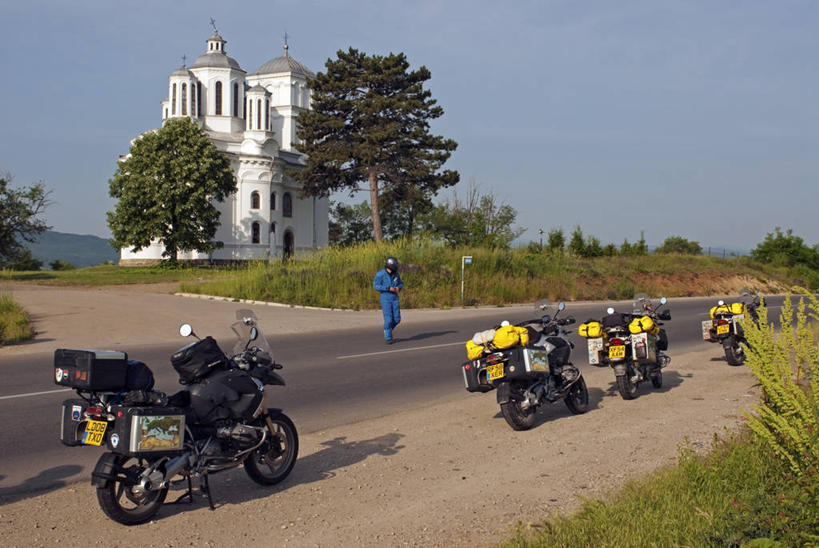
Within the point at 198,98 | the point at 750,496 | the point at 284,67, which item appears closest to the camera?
the point at 750,496

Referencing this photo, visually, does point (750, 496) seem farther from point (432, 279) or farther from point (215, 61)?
point (215, 61)

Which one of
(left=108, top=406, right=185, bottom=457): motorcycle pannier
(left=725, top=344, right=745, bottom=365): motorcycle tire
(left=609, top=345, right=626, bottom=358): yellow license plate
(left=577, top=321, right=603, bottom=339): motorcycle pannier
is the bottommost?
(left=725, top=344, right=745, bottom=365): motorcycle tire

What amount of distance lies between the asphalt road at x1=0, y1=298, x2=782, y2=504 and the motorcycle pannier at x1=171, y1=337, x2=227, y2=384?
1649mm

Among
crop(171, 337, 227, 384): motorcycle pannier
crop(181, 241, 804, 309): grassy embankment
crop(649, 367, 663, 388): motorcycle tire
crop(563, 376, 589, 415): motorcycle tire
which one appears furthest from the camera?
crop(181, 241, 804, 309): grassy embankment

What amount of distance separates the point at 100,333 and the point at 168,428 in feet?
43.5

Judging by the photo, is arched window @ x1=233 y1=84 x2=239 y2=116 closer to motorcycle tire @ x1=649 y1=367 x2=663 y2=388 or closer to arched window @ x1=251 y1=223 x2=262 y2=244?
arched window @ x1=251 y1=223 x2=262 y2=244

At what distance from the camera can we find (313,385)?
10.8 meters

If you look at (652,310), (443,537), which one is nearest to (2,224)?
(652,310)

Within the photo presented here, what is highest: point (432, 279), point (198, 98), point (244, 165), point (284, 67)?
point (284, 67)

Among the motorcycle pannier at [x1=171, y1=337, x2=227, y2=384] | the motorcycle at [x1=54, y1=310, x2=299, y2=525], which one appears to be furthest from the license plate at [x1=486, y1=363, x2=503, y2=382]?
the motorcycle pannier at [x1=171, y1=337, x2=227, y2=384]

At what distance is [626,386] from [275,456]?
5.21m

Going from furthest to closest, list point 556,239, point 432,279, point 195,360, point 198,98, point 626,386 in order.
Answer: point 198,98 < point 556,239 < point 432,279 < point 626,386 < point 195,360

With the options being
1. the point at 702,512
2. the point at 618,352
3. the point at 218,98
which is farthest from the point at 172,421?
the point at 218,98

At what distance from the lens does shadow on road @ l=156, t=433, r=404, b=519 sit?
571 centimetres
